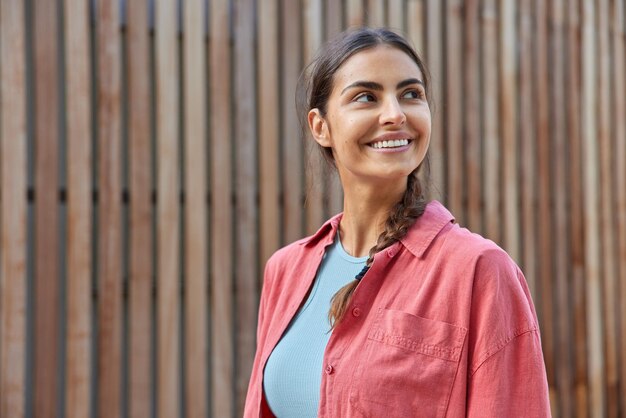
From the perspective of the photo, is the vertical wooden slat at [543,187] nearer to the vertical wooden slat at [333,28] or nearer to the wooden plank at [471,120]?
the wooden plank at [471,120]

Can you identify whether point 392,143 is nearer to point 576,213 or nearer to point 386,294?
point 386,294

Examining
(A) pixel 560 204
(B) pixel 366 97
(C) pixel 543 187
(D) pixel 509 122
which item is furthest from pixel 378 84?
(A) pixel 560 204

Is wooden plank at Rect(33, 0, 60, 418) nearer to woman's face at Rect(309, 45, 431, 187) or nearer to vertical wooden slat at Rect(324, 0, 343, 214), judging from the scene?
vertical wooden slat at Rect(324, 0, 343, 214)

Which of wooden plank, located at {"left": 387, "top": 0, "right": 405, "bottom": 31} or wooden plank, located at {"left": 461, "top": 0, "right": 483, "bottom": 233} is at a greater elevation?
wooden plank, located at {"left": 387, "top": 0, "right": 405, "bottom": 31}

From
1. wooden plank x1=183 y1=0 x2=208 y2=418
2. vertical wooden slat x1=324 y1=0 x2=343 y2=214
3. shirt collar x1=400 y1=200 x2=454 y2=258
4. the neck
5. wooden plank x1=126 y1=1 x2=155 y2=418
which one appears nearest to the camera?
Result: shirt collar x1=400 y1=200 x2=454 y2=258

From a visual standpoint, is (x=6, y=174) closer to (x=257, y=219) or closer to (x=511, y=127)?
(x=257, y=219)

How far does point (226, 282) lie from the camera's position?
3754mm

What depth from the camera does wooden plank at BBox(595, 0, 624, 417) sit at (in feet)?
17.4

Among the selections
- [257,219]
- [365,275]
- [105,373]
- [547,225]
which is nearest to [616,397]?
[547,225]

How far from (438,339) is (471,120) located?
341cm

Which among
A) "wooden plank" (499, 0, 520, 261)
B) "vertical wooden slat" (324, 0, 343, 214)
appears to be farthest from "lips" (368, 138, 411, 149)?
"wooden plank" (499, 0, 520, 261)

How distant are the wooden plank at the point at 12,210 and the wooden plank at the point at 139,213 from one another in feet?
1.44

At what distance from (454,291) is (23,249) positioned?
2.32 meters

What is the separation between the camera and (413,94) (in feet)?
5.31
